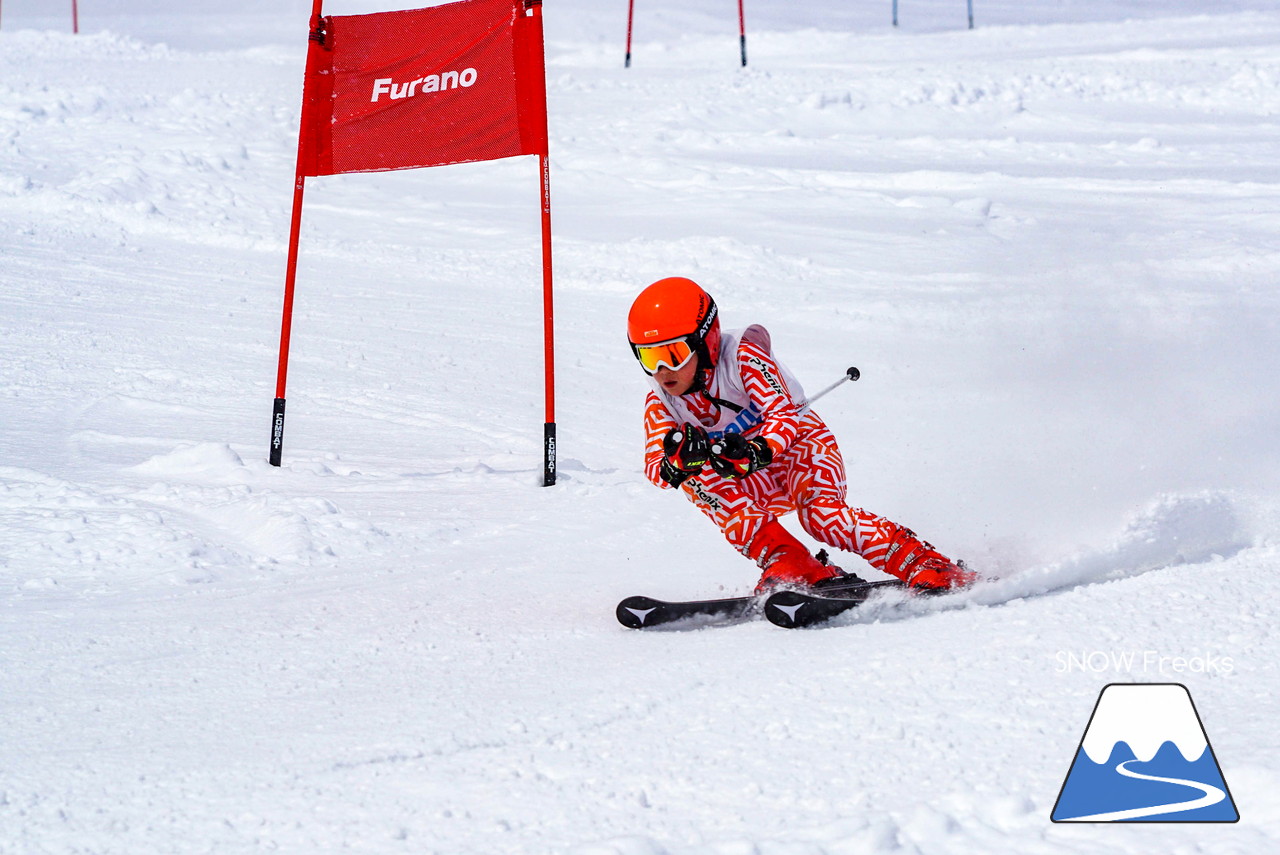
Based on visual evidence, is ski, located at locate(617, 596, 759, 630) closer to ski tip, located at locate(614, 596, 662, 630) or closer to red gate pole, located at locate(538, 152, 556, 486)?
ski tip, located at locate(614, 596, 662, 630)

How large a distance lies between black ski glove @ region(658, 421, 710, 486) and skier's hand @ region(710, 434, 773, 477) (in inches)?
1.9

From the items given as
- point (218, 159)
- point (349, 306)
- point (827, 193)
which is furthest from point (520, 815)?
point (218, 159)

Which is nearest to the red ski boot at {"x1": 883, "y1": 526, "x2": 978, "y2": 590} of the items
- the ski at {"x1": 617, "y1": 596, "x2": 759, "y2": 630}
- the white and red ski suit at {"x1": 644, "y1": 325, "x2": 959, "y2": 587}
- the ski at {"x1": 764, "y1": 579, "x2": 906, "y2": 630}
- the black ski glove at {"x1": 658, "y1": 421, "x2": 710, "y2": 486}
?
the white and red ski suit at {"x1": 644, "y1": 325, "x2": 959, "y2": 587}

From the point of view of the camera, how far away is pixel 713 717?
10.1 ft

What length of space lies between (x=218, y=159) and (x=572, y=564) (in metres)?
9.85

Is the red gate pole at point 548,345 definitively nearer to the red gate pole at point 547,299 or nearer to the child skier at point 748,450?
the red gate pole at point 547,299

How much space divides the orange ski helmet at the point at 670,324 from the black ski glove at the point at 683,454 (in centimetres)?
25

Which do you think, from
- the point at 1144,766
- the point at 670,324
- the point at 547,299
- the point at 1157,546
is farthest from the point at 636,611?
the point at 547,299

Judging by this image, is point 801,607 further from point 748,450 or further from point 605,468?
point 605,468

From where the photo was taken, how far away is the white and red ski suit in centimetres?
431

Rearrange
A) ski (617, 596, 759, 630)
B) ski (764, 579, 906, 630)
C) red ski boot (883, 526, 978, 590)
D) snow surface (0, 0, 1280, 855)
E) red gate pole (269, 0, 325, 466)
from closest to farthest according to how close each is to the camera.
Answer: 1. snow surface (0, 0, 1280, 855)
2. ski (764, 579, 906, 630)
3. ski (617, 596, 759, 630)
4. red ski boot (883, 526, 978, 590)
5. red gate pole (269, 0, 325, 466)

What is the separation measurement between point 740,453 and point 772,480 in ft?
1.53

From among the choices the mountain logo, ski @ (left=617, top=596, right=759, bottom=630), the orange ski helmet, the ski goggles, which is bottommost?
ski @ (left=617, top=596, right=759, bottom=630)

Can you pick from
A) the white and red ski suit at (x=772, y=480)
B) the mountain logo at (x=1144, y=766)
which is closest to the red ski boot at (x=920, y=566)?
the white and red ski suit at (x=772, y=480)
